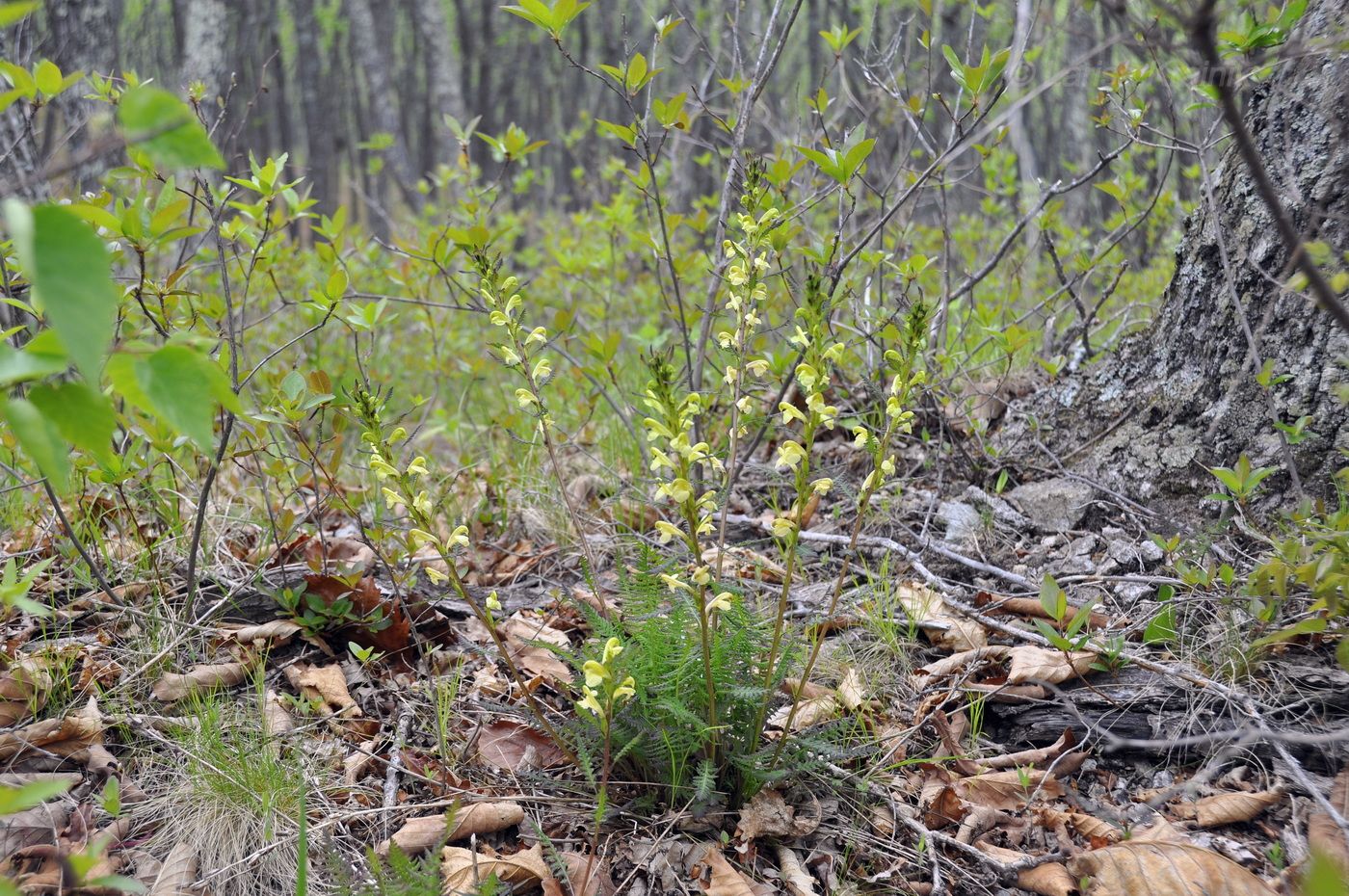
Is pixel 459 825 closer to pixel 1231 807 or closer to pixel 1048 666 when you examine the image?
pixel 1048 666

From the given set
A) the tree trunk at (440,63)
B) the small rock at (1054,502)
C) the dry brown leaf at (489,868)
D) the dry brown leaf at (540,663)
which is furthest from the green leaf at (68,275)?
the tree trunk at (440,63)

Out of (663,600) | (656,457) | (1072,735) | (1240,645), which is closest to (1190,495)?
(1240,645)

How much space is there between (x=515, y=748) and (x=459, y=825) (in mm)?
272

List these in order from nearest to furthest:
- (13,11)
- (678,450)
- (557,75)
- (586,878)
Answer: (13,11)
(678,450)
(586,878)
(557,75)

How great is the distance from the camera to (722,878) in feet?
5.64

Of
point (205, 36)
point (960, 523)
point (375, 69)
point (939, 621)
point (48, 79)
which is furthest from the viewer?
point (375, 69)

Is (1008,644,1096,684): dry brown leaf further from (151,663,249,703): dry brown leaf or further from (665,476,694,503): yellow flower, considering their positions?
(151,663,249,703): dry brown leaf

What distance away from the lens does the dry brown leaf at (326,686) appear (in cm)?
223

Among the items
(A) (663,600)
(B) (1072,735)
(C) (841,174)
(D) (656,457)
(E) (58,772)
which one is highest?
(C) (841,174)

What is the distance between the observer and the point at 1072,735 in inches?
80.3

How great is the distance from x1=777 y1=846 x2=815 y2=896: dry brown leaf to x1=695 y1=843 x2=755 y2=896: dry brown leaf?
0.10m

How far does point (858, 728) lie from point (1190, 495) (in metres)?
1.35

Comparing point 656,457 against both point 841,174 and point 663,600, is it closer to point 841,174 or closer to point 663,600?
point 663,600

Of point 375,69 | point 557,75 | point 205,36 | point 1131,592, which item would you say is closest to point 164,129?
point 1131,592
